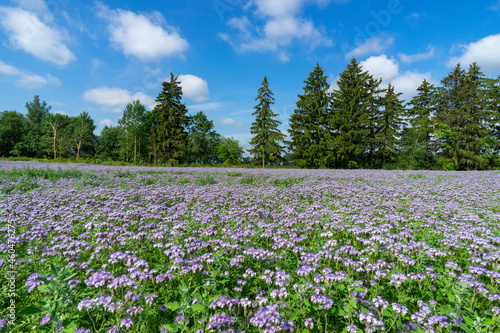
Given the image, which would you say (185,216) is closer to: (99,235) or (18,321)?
(99,235)

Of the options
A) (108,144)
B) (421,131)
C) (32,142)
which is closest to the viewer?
(421,131)

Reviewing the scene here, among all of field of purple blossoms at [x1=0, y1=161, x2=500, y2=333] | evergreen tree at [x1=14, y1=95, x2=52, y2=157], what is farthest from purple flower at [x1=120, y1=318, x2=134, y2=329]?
evergreen tree at [x1=14, y1=95, x2=52, y2=157]

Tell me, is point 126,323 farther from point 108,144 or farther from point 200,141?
point 108,144

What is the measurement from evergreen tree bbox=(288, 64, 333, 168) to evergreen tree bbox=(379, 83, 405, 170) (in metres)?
10.3

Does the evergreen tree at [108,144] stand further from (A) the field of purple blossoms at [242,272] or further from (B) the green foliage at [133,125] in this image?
(A) the field of purple blossoms at [242,272]

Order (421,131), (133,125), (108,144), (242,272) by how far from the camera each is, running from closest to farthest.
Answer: (242,272) → (421,131) → (133,125) → (108,144)

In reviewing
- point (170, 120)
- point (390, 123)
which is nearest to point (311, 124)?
point (390, 123)

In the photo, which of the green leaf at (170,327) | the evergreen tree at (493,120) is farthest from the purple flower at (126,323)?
the evergreen tree at (493,120)

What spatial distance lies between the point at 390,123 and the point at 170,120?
44.6 meters

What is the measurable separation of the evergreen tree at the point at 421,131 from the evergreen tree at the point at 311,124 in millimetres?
14249

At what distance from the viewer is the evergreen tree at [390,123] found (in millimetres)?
37934

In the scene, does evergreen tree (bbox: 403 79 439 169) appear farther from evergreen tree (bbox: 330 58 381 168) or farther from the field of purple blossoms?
the field of purple blossoms

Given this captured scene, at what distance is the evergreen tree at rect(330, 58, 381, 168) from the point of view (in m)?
37.5

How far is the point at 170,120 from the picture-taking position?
46.0 metres
